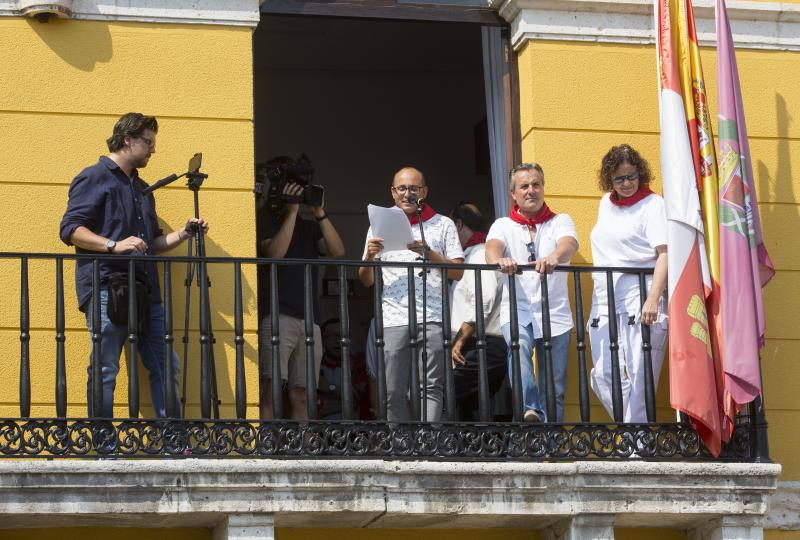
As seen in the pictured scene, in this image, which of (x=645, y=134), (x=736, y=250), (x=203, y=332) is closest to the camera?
(x=203, y=332)

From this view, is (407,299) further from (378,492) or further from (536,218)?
(378,492)

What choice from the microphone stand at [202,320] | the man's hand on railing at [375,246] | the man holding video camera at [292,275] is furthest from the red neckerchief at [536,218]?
the microphone stand at [202,320]

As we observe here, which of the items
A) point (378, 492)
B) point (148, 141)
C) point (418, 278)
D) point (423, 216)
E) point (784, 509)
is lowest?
point (784, 509)

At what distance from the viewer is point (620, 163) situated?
31.6 ft

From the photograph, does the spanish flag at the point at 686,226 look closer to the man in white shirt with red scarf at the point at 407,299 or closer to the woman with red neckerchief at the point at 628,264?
the woman with red neckerchief at the point at 628,264

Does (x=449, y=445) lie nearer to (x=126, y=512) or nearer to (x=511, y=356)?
(x=511, y=356)

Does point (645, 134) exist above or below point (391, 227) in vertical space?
above

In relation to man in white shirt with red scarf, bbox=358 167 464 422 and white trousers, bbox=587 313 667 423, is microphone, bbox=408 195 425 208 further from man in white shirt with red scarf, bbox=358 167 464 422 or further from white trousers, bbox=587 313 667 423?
white trousers, bbox=587 313 667 423

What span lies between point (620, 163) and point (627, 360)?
3.44ft

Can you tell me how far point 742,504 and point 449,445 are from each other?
1548mm

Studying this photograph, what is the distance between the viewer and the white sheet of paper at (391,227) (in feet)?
30.0

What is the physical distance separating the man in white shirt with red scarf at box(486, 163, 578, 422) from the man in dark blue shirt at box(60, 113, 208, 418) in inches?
64.7

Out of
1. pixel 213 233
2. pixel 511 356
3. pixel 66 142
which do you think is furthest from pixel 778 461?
pixel 66 142

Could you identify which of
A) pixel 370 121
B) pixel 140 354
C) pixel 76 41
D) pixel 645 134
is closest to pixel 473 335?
pixel 645 134
